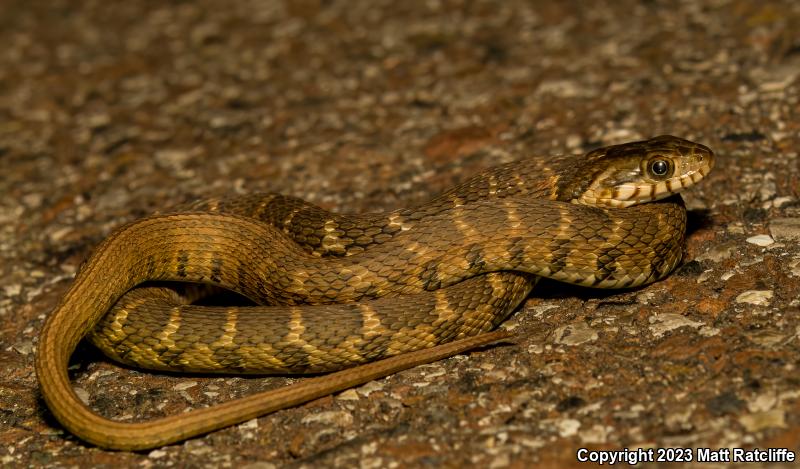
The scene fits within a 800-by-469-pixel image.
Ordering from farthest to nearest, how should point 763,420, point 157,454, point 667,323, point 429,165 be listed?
point 429,165
point 667,323
point 157,454
point 763,420

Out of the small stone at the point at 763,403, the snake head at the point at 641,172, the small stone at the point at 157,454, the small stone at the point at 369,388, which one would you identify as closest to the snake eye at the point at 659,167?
the snake head at the point at 641,172

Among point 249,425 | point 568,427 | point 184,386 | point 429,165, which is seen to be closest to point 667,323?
point 568,427

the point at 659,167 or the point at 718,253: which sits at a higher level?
the point at 659,167

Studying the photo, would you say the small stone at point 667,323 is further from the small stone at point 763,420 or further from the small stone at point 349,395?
the small stone at point 349,395

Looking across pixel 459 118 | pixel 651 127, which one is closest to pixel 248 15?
pixel 459 118

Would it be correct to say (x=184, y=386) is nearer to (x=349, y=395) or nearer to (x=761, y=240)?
(x=349, y=395)
